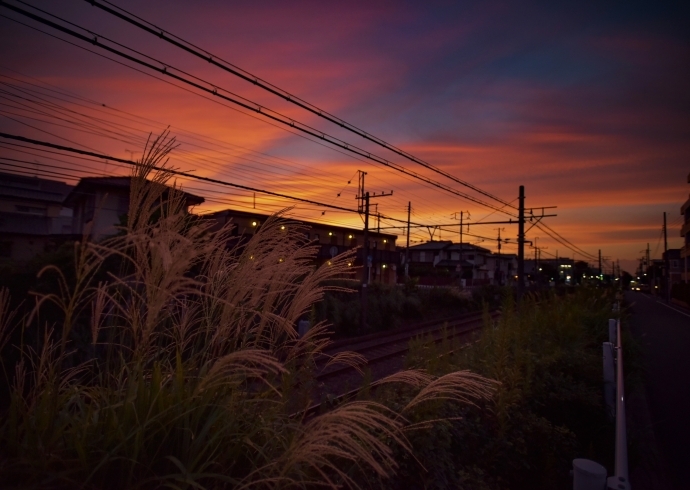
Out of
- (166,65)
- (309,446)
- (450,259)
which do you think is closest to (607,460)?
(309,446)

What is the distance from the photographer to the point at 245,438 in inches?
79.5

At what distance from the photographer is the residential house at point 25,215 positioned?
17.6 m

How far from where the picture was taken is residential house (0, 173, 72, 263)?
17.6 meters

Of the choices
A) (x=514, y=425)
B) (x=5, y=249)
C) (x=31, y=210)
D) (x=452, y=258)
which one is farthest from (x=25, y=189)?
(x=452, y=258)

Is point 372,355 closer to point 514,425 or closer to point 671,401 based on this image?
point 671,401

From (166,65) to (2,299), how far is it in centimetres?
610

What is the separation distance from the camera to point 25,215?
19.0 m

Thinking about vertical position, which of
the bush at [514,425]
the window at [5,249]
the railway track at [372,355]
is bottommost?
the railway track at [372,355]

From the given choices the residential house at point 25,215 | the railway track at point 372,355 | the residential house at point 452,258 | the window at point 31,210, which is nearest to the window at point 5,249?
the residential house at point 25,215

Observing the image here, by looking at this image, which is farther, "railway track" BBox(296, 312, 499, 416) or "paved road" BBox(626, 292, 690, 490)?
"railway track" BBox(296, 312, 499, 416)

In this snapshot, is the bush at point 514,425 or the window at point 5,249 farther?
the window at point 5,249

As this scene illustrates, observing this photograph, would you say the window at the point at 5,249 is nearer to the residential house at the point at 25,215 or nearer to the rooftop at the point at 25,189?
the residential house at the point at 25,215

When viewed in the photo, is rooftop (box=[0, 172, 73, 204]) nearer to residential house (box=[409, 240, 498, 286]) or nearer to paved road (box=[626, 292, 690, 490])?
paved road (box=[626, 292, 690, 490])

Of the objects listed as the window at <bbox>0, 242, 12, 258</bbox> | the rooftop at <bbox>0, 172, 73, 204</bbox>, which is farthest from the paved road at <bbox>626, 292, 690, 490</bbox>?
the rooftop at <bbox>0, 172, 73, 204</bbox>
